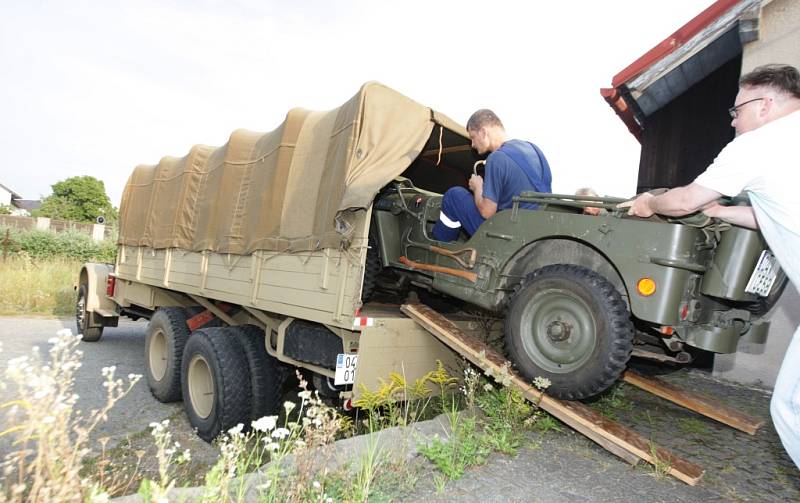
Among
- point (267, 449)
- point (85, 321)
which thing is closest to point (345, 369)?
point (267, 449)

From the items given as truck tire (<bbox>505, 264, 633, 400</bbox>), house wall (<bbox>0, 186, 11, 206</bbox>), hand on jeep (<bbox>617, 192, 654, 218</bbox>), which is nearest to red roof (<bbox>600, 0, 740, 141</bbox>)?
hand on jeep (<bbox>617, 192, 654, 218</bbox>)

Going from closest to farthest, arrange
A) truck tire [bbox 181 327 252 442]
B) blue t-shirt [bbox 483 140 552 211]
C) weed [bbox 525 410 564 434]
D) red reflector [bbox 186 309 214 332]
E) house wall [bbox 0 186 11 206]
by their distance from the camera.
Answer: weed [bbox 525 410 564 434]
blue t-shirt [bbox 483 140 552 211]
truck tire [bbox 181 327 252 442]
red reflector [bbox 186 309 214 332]
house wall [bbox 0 186 11 206]

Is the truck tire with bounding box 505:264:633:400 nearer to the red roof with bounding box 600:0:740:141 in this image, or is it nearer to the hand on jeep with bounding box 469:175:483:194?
the hand on jeep with bounding box 469:175:483:194

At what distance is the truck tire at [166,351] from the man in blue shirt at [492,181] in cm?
336

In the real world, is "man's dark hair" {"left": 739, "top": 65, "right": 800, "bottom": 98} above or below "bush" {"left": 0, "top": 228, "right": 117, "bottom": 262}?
above

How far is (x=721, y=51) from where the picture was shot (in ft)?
22.9

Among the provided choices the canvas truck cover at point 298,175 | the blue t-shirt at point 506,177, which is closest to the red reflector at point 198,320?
the canvas truck cover at point 298,175

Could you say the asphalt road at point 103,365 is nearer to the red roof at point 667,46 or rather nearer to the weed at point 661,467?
the weed at point 661,467

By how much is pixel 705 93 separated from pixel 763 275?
21.4 ft

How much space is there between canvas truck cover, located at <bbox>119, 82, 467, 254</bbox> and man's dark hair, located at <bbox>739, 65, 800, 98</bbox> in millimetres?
2230

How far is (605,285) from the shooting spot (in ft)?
9.15

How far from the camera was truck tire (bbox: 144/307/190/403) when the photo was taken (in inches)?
212

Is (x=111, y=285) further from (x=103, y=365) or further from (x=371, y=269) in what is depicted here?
(x=371, y=269)

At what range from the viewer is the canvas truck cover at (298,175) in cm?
370
